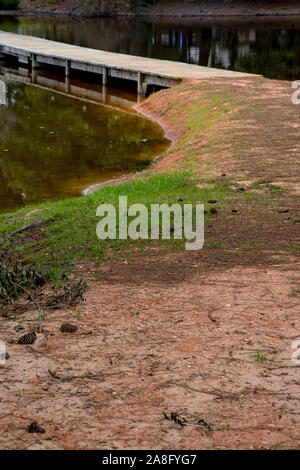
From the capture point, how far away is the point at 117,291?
6.35m

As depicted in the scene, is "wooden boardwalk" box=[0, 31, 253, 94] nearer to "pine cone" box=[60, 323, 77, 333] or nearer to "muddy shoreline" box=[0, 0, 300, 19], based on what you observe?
"pine cone" box=[60, 323, 77, 333]

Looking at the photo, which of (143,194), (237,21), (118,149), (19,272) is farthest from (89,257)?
(237,21)

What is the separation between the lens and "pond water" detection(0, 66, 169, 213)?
48.2ft

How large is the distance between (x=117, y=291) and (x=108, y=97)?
20690 millimetres

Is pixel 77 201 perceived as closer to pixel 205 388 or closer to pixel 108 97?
pixel 205 388

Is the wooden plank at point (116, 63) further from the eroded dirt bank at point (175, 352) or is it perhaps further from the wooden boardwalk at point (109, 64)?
the eroded dirt bank at point (175, 352)

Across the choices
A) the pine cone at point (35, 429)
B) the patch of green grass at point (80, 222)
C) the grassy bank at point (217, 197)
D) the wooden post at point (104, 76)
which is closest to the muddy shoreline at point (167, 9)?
the wooden post at point (104, 76)

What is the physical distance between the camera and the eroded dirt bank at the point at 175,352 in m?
3.92

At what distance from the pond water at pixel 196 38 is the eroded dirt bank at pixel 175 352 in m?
24.1

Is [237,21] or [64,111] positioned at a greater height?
[237,21]

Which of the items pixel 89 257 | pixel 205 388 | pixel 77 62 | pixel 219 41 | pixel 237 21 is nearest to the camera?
pixel 205 388
